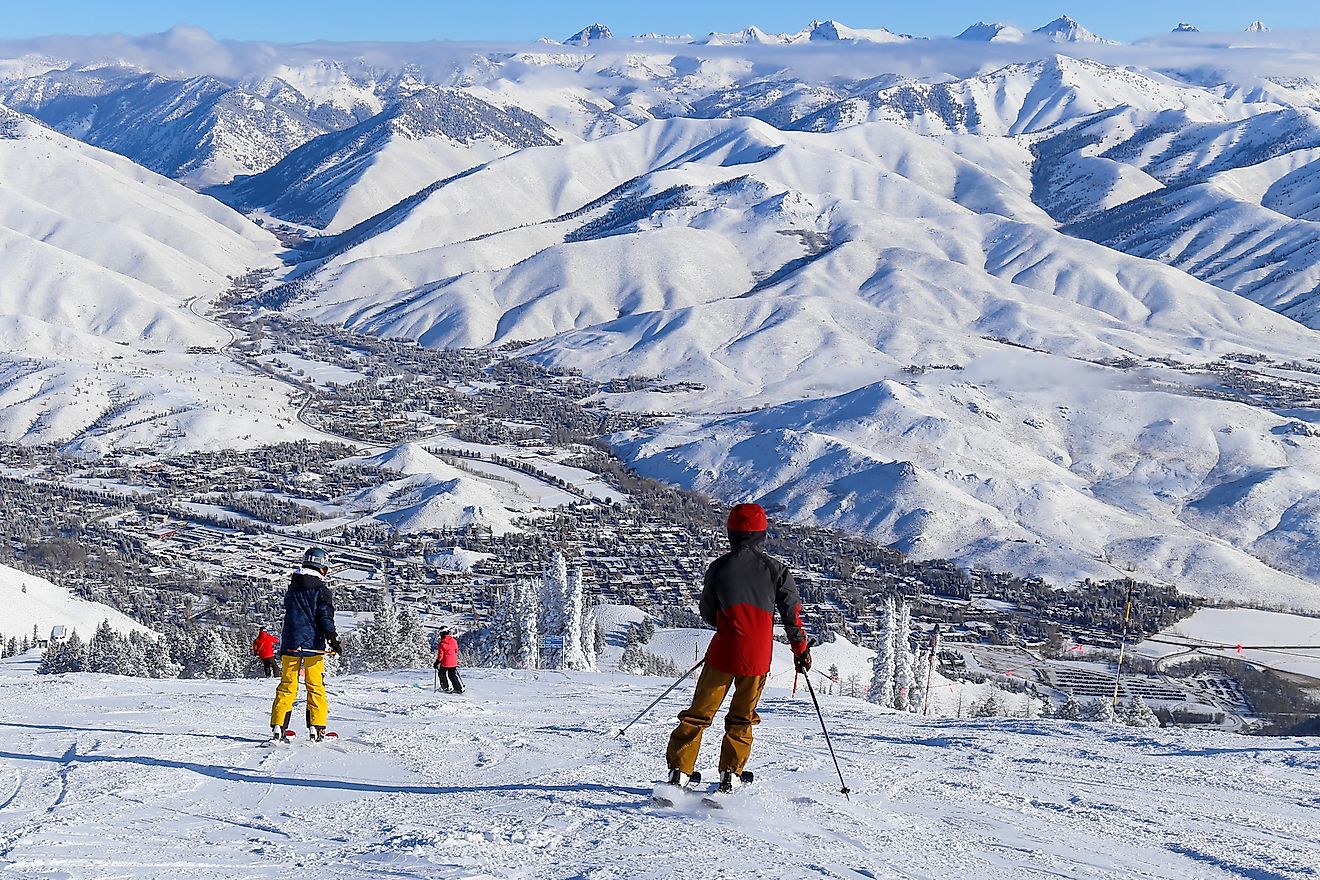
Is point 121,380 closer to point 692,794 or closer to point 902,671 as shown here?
point 902,671

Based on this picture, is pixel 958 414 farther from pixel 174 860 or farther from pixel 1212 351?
pixel 174 860

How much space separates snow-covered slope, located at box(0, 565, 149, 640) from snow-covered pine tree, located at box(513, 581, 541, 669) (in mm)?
22210

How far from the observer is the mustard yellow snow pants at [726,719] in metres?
9.11

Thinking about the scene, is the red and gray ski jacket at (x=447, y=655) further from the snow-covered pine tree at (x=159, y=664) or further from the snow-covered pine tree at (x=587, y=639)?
the snow-covered pine tree at (x=587, y=639)

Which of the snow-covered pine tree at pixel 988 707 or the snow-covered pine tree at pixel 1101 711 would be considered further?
the snow-covered pine tree at pixel 988 707

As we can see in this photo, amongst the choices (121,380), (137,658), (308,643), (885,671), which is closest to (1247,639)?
(885,671)

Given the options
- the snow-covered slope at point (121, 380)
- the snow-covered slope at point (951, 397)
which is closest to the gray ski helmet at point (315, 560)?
the snow-covered slope at point (951, 397)

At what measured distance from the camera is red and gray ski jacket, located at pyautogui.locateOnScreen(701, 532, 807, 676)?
8.90 m

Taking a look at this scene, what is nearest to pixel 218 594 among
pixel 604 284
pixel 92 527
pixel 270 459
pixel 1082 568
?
pixel 92 527

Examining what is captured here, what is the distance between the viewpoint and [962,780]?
11.1 m

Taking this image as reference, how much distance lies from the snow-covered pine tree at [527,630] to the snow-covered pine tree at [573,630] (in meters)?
0.95

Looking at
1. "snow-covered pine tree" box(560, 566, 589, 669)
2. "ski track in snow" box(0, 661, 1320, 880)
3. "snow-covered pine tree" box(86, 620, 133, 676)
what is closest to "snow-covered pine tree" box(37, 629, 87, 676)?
"snow-covered pine tree" box(86, 620, 133, 676)

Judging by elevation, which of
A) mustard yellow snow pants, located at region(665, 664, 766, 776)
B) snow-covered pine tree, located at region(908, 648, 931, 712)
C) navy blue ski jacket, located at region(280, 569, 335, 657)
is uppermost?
navy blue ski jacket, located at region(280, 569, 335, 657)

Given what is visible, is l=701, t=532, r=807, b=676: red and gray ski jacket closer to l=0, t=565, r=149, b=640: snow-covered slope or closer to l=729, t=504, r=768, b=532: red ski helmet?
l=729, t=504, r=768, b=532: red ski helmet
